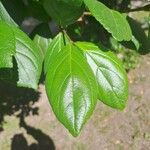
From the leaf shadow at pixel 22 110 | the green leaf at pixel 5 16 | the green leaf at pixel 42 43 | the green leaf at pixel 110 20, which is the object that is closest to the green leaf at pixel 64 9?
the green leaf at pixel 110 20

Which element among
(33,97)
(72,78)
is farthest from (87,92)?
(33,97)

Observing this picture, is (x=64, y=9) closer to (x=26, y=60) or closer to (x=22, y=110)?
(x=26, y=60)

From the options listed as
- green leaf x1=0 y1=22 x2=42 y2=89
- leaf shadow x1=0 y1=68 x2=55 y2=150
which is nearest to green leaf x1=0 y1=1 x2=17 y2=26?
green leaf x1=0 y1=22 x2=42 y2=89

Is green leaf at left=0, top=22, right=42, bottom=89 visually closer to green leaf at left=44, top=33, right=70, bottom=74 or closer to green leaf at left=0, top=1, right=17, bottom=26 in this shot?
green leaf at left=44, top=33, right=70, bottom=74

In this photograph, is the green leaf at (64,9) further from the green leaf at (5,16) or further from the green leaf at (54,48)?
the green leaf at (5,16)

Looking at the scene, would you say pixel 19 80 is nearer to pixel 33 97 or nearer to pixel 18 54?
pixel 18 54

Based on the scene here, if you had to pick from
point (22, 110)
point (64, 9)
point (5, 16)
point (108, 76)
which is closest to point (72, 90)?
point (108, 76)
